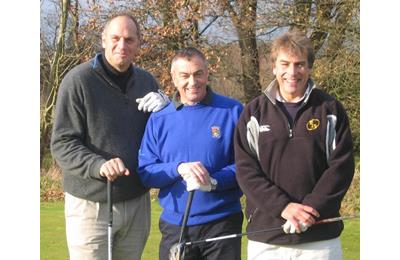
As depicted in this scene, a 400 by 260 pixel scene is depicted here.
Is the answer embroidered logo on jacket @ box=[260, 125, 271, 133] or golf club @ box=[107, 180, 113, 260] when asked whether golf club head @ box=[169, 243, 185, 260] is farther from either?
embroidered logo on jacket @ box=[260, 125, 271, 133]

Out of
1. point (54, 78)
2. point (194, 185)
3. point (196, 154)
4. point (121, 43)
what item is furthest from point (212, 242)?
point (54, 78)

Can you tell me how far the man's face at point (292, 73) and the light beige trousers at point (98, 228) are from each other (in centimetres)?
119

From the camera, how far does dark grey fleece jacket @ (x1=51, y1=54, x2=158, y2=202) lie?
12.1 feet

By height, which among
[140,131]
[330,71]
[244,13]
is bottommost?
[140,131]

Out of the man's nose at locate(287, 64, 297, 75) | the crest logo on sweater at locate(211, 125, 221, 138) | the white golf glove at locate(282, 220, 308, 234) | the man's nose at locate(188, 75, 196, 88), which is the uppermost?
the man's nose at locate(287, 64, 297, 75)

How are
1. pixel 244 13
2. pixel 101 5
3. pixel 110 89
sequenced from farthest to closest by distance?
pixel 101 5
pixel 244 13
pixel 110 89

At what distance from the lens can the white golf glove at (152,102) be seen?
366 cm

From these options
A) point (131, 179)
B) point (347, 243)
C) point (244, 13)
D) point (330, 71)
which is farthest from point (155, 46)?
point (131, 179)

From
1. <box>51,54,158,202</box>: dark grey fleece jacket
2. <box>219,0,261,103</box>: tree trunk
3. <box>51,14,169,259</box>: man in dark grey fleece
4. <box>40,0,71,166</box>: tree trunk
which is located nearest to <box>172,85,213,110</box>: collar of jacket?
<box>51,14,169,259</box>: man in dark grey fleece

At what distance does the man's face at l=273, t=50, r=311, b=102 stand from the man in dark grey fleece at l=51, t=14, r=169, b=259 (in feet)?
2.46

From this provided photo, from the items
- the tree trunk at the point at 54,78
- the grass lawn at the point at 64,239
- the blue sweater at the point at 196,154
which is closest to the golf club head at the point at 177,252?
the blue sweater at the point at 196,154

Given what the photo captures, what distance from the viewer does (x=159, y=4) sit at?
38.3ft
